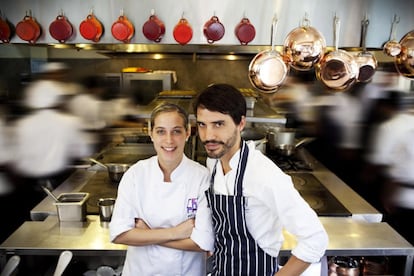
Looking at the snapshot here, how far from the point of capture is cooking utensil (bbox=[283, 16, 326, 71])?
4.41 feet

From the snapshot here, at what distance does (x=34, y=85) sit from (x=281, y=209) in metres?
1.81

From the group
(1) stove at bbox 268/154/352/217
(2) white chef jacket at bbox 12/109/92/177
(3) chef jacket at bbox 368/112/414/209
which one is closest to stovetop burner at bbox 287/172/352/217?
(1) stove at bbox 268/154/352/217

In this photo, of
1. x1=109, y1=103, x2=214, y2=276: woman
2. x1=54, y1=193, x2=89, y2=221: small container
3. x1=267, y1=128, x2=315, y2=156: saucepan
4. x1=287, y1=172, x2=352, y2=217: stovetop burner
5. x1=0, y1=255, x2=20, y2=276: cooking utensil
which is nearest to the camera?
x1=109, y1=103, x2=214, y2=276: woman

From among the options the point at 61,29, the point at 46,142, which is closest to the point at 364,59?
the point at 61,29

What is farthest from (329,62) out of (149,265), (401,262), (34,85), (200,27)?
(34,85)

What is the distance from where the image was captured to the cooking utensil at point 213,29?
4.49 feet

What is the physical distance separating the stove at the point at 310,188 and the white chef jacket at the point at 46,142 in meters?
1.37

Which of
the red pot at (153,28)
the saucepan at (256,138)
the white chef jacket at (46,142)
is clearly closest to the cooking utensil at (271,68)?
the red pot at (153,28)

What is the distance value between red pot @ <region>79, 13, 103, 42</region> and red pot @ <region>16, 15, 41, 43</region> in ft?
0.59

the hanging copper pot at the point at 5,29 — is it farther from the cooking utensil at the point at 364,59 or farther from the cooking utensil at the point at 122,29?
the cooking utensil at the point at 364,59

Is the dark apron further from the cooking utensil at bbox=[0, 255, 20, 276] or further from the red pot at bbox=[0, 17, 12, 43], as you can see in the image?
the red pot at bbox=[0, 17, 12, 43]

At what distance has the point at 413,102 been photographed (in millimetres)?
2197

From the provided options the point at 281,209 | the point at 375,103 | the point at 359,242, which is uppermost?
the point at 375,103

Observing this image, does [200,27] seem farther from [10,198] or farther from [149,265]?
[10,198]
